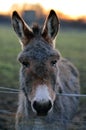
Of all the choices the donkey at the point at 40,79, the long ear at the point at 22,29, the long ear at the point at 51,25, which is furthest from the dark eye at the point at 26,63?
the long ear at the point at 51,25

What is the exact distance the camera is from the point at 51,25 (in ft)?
25.2

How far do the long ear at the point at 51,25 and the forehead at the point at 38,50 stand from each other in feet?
0.83

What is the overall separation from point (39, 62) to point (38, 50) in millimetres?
277

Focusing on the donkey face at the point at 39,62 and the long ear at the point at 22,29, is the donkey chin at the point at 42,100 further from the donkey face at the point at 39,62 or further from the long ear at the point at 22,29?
the long ear at the point at 22,29

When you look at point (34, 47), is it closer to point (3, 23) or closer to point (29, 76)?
point (29, 76)

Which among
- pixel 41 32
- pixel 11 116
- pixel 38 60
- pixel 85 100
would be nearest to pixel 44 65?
pixel 38 60

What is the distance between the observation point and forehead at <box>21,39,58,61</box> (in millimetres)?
7068

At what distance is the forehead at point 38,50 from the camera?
7.07 metres

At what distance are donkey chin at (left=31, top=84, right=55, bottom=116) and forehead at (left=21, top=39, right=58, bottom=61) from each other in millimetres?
599

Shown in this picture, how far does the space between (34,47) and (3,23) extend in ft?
299

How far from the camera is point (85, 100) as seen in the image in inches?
494

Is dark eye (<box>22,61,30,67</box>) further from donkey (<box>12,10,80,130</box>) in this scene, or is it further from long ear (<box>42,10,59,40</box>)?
long ear (<box>42,10,59,40</box>)

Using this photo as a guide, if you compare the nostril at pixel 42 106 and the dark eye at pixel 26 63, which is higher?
the dark eye at pixel 26 63

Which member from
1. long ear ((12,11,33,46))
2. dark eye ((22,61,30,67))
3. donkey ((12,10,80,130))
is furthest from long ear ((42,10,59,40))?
dark eye ((22,61,30,67))
